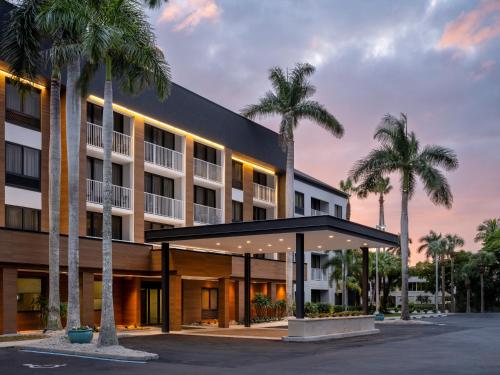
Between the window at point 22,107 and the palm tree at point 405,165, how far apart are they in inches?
1078

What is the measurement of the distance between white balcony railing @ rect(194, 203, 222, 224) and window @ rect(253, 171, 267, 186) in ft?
26.3

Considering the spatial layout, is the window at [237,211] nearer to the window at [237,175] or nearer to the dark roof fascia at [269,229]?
the window at [237,175]

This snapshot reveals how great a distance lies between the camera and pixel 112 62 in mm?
26922

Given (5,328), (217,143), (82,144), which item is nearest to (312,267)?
(217,143)

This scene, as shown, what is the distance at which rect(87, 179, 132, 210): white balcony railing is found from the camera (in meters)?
37.4

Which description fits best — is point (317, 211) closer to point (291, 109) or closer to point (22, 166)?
point (291, 109)

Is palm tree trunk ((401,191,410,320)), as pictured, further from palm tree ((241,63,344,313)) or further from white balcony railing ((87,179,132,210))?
white balcony railing ((87,179,132,210))

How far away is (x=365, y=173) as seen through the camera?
53688mm

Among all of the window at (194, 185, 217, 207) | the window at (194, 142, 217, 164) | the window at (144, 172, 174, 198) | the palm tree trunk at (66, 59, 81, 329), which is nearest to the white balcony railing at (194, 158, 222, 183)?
the window at (194, 142, 217, 164)

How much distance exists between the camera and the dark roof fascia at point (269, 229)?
31.3 m

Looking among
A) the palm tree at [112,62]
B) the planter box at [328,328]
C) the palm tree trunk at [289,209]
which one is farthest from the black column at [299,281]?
the palm tree trunk at [289,209]

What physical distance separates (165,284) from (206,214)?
12.2 m

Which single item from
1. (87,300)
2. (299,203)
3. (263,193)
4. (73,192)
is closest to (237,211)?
(263,193)

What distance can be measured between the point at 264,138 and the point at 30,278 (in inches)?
1021
